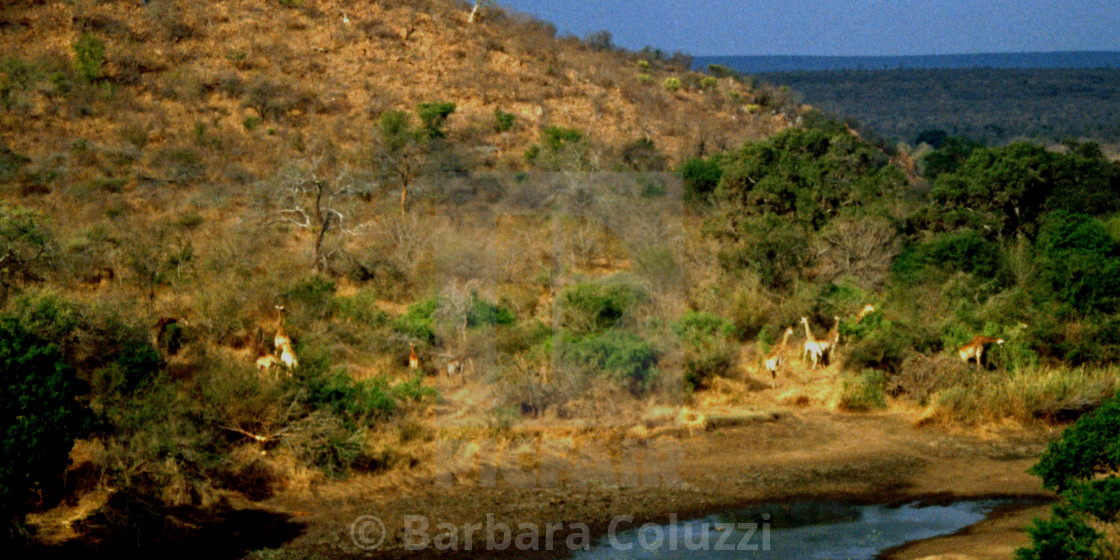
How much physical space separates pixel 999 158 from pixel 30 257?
16209 millimetres

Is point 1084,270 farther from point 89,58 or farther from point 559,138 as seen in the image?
point 89,58

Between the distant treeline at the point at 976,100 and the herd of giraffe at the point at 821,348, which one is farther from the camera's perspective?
the distant treeline at the point at 976,100

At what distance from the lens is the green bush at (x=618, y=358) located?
504 inches

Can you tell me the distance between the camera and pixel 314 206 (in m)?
19.6

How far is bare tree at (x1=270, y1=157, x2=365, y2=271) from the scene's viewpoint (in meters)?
17.0

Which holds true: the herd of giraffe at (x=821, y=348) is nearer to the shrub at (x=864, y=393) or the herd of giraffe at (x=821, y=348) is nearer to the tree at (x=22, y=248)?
the shrub at (x=864, y=393)

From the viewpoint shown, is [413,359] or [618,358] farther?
[413,359]

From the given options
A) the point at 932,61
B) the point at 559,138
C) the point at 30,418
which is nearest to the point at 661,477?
the point at 30,418

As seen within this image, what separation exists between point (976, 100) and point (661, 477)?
64467 millimetres

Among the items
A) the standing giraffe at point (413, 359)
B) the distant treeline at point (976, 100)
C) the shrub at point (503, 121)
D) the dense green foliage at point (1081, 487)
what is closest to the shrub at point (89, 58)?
the shrub at point (503, 121)

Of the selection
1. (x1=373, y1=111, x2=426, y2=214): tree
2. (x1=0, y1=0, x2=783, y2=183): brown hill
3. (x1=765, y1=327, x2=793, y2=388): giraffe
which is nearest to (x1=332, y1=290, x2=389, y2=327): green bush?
(x1=765, y1=327, x2=793, y2=388): giraffe

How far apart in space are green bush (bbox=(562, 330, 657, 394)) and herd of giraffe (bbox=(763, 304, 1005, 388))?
1.89 metres

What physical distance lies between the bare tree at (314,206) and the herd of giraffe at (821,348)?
23.5 feet

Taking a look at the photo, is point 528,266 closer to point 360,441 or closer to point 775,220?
point 775,220
